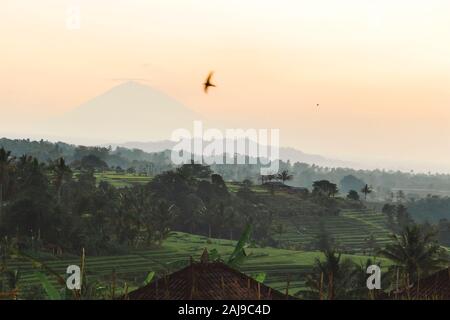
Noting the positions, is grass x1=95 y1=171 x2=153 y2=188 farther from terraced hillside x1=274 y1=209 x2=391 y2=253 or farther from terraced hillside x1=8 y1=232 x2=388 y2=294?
terraced hillside x1=274 y1=209 x2=391 y2=253

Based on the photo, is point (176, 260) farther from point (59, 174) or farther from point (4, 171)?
point (59, 174)

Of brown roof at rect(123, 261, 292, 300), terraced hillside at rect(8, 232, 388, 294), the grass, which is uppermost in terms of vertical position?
the grass

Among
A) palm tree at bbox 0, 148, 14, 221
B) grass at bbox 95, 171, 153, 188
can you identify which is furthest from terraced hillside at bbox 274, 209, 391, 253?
palm tree at bbox 0, 148, 14, 221

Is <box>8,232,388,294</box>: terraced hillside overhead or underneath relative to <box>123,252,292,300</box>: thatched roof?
underneath

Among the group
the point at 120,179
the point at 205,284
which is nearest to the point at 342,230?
the point at 120,179

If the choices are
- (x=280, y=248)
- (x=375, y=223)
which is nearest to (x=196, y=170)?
(x=280, y=248)
